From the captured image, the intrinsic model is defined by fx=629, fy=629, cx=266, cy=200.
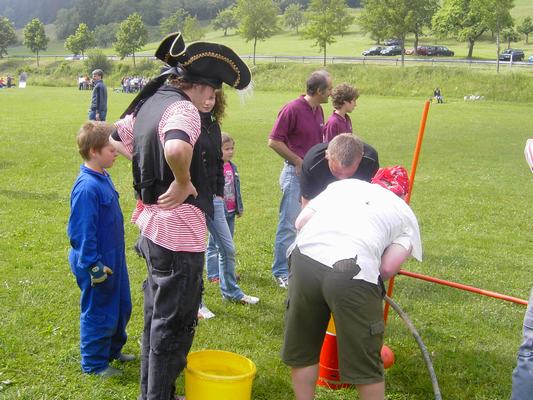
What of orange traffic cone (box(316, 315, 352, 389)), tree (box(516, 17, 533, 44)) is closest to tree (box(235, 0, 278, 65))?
tree (box(516, 17, 533, 44))

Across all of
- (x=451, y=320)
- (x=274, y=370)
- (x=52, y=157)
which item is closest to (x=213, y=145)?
(x=274, y=370)

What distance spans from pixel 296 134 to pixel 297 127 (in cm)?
7

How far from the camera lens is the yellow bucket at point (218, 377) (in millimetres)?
3824

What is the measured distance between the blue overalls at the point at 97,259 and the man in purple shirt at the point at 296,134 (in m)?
2.30

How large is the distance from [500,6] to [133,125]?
58.2 meters

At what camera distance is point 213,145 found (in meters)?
3.97

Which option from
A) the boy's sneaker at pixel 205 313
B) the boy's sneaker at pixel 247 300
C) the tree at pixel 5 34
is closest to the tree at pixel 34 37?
the tree at pixel 5 34

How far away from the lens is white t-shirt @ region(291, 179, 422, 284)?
349 cm

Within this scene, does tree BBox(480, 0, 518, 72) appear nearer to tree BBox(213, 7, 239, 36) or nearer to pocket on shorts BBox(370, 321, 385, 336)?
pocket on shorts BBox(370, 321, 385, 336)

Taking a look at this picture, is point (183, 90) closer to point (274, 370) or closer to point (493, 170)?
point (274, 370)

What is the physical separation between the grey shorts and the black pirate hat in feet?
3.72

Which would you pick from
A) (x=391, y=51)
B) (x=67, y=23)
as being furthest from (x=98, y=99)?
(x=67, y=23)

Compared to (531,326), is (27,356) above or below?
below

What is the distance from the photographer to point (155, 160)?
3.54 meters
